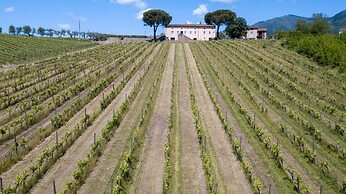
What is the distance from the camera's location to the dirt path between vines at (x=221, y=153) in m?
19.5

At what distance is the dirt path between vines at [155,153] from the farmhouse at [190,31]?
95.2 m

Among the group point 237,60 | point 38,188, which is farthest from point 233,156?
point 237,60

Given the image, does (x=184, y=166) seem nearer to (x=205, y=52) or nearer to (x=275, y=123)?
(x=275, y=123)

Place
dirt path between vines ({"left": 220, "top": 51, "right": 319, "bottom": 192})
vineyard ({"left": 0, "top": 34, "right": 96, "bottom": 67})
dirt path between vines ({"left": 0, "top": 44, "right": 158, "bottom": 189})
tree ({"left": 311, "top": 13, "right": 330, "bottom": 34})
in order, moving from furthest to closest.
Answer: tree ({"left": 311, "top": 13, "right": 330, "bottom": 34})
vineyard ({"left": 0, "top": 34, "right": 96, "bottom": 67})
dirt path between vines ({"left": 0, "top": 44, "right": 158, "bottom": 189})
dirt path between vines ({"left": 220, "top": 51, "right": 319, "bottom": 192})

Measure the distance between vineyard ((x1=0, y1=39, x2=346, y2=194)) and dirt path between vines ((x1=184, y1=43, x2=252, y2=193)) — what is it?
0.23 ft

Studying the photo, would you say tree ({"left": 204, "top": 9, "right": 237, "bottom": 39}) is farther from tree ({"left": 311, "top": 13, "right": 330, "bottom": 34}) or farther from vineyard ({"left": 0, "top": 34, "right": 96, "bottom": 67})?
vineyard ({"left": 0, "top": 34, "right": 96, "bottom": 67})

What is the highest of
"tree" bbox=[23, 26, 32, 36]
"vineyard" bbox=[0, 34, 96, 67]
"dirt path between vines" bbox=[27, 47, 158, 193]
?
"tree" bbox=[23, 26, 32, 36]

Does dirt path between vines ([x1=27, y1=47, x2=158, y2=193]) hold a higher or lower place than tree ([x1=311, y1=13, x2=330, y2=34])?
lower

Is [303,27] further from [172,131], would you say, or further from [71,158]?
[71,158]

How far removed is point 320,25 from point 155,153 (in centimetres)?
7609

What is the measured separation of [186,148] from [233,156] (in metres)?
3.03

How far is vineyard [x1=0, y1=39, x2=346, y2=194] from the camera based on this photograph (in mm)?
20016

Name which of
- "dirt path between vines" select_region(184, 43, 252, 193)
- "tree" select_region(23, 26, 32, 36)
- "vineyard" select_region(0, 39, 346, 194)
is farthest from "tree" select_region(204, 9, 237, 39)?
"tree" select_region(23, 26, 32, 36)

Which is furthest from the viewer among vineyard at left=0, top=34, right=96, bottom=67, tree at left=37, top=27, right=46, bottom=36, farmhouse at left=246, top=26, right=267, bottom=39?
tree at left=37, top=27, right=46, bottom=36
